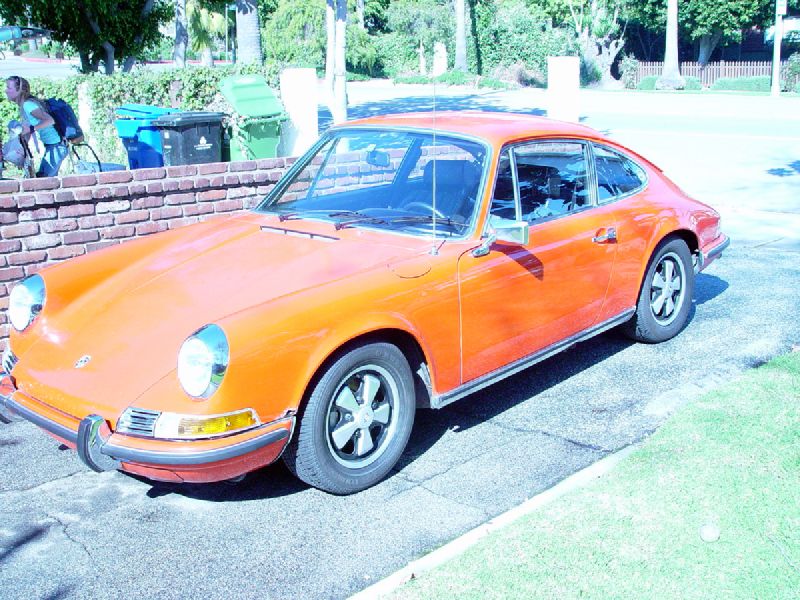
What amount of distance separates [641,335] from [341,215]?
A: 228cm

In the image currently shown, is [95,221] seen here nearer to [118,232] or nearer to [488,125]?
[118,232]

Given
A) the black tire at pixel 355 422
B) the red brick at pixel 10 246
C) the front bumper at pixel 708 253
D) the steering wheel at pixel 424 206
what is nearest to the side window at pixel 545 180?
the steering wheel at pixel 424 206

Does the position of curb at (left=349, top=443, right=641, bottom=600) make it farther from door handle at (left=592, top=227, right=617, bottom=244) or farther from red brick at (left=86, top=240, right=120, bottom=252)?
red brick at (left=86, top=240, right=120, bottom=252)

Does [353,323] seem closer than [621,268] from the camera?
Yes

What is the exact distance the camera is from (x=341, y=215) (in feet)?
16.3

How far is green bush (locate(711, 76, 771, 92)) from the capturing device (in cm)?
3619

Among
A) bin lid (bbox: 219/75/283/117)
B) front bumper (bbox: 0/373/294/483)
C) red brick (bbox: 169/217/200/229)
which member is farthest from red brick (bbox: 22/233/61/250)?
bin lid (bbox: 219/75/283/117)

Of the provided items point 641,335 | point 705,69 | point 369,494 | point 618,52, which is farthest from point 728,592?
point 618,52

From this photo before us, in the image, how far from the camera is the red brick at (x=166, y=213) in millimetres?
7016

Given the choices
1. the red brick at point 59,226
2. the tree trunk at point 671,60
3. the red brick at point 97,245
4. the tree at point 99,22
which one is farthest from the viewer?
the tree trunk at point 671,60

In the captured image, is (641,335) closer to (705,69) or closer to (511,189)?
(511,189)

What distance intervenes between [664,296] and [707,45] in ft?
134

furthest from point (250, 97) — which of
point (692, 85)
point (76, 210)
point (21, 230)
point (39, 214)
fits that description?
point (692, 85)

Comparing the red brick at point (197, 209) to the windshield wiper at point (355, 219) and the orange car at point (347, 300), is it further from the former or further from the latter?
the windshield wiper at point (355, 219)
